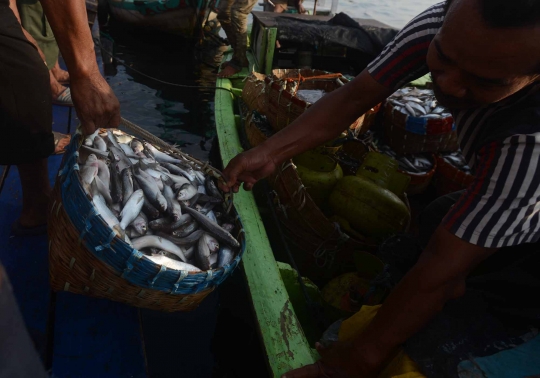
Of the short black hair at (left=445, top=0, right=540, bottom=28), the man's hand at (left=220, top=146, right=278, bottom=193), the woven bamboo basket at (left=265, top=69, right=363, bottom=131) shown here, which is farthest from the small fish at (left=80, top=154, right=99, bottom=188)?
the woven bamboo basket at (left=265, top=69, right=363, bottom=131)

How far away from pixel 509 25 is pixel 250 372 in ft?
11.1

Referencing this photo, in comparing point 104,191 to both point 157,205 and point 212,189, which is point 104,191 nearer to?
point 157,205

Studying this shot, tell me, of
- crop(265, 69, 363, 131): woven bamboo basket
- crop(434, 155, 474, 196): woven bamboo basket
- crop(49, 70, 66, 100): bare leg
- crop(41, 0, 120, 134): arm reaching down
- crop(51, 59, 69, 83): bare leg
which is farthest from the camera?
crop(51, 59, 69, 83): bare leg

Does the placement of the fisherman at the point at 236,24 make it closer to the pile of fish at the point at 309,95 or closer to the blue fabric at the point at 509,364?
the pile of fish at the point at 309,95

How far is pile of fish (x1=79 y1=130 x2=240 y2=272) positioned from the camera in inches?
93.9

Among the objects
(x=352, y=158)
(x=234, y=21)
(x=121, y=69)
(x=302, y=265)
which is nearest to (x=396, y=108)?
(x=352, y=158)

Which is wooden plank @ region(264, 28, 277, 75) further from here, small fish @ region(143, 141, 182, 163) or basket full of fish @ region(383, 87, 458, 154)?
small fish @ region(143, 141, 182, 163)

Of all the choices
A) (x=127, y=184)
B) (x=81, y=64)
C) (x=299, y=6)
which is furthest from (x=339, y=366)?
(x=299, y=6)

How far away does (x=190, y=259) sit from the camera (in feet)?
8.33

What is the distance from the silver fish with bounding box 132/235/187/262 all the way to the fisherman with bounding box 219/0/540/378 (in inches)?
38.5

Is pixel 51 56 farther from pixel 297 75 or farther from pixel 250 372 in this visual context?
pixel 250 372

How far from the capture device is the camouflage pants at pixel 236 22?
8086 millimetres

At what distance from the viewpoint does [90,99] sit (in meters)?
2.59

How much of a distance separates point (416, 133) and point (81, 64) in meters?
4.31
